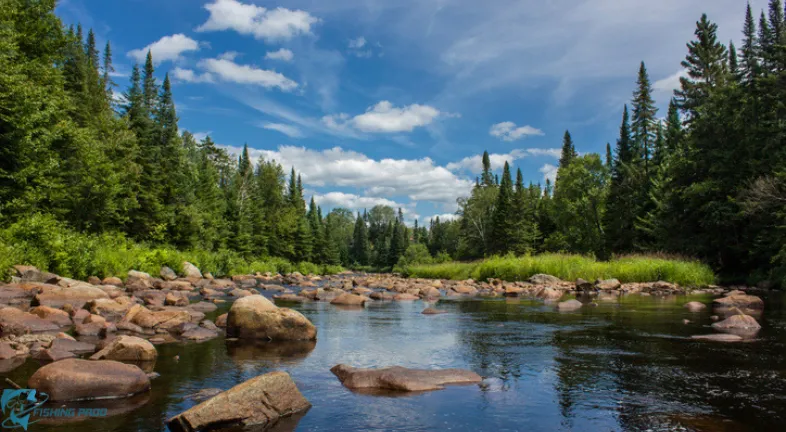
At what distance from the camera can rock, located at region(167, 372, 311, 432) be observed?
454 centimetres

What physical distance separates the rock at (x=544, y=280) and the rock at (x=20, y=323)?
23715 millimetres

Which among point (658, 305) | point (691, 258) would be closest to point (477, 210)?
point (691, 258)

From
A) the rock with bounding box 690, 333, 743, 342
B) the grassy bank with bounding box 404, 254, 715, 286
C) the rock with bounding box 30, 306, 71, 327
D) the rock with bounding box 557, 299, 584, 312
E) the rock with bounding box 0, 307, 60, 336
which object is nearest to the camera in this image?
the rock with bounding box 0, 307, 60, 336

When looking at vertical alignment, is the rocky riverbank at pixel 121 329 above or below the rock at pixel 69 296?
below

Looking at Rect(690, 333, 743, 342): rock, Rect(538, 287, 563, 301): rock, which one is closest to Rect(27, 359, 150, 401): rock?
Rect(690, 333, 743, 342): rock

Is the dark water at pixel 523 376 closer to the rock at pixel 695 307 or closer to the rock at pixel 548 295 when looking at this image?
the rock at pixel 695 307

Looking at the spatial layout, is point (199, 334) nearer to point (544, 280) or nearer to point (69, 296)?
point (69, 296)

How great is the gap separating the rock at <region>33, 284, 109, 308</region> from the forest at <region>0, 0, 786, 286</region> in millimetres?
3479

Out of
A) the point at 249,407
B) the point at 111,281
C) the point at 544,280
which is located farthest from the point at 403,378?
the point at 544,280

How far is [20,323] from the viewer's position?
8.73 metres

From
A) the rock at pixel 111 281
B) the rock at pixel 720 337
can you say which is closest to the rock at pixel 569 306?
the rock at pixel 720 337

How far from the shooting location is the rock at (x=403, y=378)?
624 centimetres

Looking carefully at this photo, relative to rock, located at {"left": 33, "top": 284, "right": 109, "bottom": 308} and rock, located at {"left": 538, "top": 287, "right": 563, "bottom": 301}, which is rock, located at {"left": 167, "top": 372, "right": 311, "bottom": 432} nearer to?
rock, located at {"left": 33, "top": 284, "right": 109, "bottom": 308}

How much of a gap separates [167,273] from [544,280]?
72.8ft
